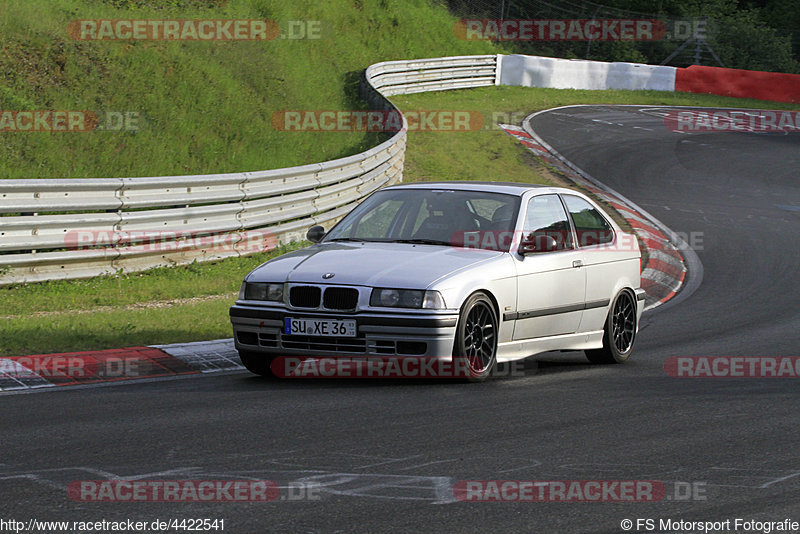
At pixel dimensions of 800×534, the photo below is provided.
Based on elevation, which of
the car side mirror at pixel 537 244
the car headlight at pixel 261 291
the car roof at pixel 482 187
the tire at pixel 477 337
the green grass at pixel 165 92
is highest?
the green grass at pixel 165 92

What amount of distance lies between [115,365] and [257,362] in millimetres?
1113

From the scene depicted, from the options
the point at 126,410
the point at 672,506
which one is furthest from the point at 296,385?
the point at 672,506

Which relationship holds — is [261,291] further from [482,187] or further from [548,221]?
Result: [548,221]

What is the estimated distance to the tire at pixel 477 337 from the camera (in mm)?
7707

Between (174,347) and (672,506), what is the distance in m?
5.31

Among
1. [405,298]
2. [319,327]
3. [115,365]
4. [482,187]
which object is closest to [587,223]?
[482,187]

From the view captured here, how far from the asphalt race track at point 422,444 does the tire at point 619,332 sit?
18 cm

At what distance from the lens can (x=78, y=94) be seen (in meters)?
22.1

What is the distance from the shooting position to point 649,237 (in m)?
18.9

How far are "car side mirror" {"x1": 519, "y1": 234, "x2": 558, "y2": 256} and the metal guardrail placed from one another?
5.48m

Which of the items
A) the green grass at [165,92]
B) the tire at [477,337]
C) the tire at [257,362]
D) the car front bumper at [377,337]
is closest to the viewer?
the car front bumper at [377,337]

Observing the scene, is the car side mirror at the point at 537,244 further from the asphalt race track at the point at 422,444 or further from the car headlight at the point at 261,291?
the car headlight at the point at 261,291

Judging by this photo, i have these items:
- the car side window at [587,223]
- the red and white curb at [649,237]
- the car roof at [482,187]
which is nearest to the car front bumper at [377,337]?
the car roof at [482,187]

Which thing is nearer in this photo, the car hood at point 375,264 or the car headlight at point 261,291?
the car hood at point 375,264
